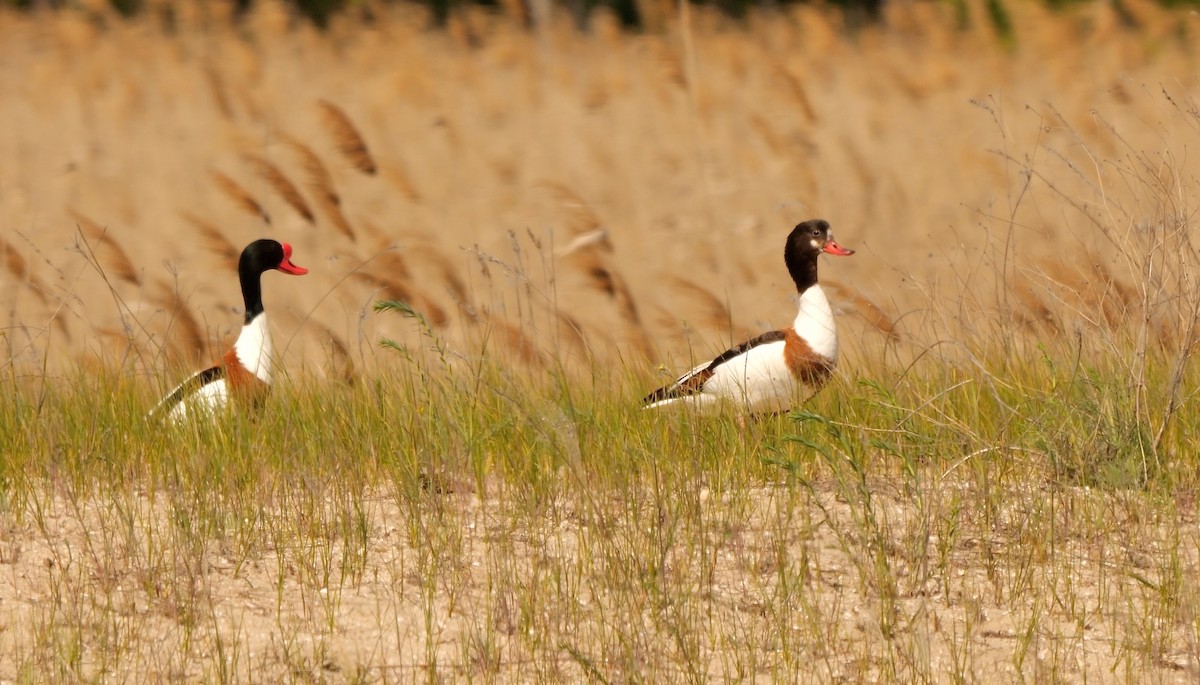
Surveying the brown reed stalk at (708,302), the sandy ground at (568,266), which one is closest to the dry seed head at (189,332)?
the sandy ground at (568,266)

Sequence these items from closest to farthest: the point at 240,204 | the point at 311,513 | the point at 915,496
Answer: the point at 311,513
the point at 915,496
the point at 240,204

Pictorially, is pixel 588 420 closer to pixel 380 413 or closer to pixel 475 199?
pixel 380 413

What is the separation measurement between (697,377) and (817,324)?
68cm

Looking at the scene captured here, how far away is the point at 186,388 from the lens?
16.7ft

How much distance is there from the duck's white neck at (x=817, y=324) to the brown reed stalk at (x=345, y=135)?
1874 mm

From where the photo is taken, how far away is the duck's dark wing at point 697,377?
4.82 m

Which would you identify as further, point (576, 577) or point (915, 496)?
point (915, 496)

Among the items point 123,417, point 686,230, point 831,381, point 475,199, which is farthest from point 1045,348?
point 475,199

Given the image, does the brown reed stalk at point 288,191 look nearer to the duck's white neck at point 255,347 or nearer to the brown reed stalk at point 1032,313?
the duck's white neck at point 255,347

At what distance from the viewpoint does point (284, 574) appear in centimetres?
362

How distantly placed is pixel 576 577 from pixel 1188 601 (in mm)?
1266

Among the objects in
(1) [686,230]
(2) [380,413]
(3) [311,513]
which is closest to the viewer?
(3) [311,513]

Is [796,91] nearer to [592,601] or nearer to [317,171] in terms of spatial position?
[317,171]

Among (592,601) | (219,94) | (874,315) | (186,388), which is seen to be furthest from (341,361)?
(219,94)
